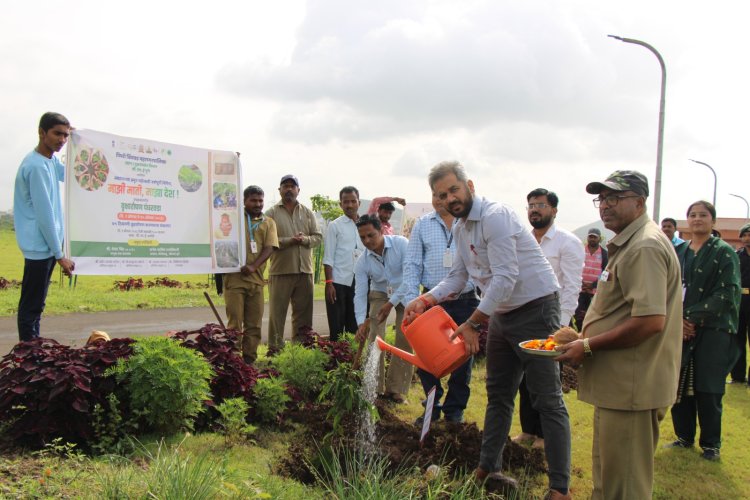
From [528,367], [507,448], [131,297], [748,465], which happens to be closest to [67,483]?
[528,367]

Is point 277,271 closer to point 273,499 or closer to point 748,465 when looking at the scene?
point 273,499

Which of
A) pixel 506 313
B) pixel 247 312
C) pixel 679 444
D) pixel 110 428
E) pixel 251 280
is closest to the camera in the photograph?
pixel 506 313

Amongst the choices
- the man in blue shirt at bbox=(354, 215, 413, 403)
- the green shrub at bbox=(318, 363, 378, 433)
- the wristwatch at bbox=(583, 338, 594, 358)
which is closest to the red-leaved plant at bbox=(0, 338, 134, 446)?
the green shrub at bbox=(318, 363, 378, 433)

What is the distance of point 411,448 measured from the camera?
471cm

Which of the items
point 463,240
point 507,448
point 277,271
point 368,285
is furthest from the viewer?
point 277,271

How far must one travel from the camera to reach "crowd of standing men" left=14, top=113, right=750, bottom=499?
3.10 metres

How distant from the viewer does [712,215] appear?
5328mm

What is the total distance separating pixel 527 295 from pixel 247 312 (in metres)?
4.37

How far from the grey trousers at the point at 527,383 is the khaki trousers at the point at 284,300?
387 centimetres

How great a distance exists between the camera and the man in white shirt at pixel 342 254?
8.04 meters

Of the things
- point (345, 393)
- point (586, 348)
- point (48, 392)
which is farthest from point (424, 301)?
point (48, 392)

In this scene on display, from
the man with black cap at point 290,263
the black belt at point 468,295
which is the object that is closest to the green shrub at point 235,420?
the black belt at point 468,295

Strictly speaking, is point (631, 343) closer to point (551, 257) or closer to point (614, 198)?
point (614, 198)

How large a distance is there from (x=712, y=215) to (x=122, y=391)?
5.25 m
